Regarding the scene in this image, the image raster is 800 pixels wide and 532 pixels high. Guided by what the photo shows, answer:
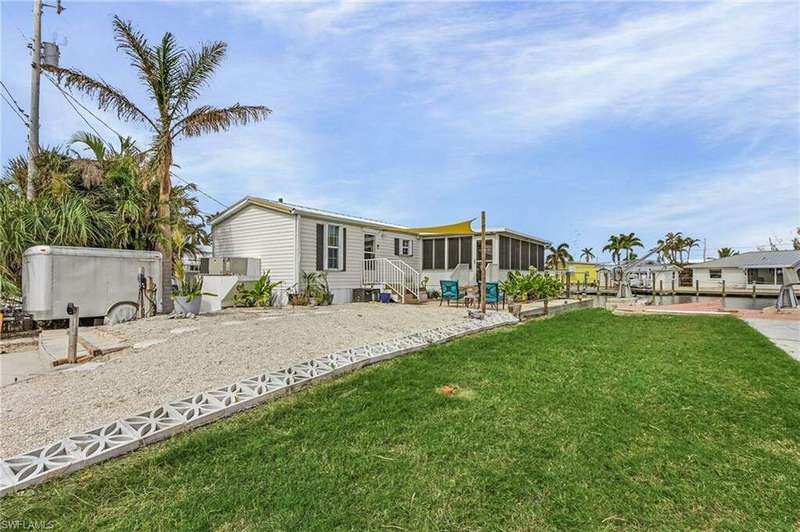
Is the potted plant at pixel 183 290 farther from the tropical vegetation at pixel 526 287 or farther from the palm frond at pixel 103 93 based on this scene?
the tropical vegetation at pixel 526 287

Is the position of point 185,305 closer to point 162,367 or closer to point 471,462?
point 162,367

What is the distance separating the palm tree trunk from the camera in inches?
382

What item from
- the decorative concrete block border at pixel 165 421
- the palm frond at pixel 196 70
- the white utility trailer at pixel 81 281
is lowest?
the decorative concrete block border at pixel 165 421

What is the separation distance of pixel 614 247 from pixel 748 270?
70.1 feet

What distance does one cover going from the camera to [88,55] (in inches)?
448

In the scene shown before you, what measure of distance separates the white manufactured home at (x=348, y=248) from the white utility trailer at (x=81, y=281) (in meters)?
3.91

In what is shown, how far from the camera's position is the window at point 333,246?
13.0m

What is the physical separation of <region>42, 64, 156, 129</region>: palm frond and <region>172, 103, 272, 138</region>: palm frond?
0.82m

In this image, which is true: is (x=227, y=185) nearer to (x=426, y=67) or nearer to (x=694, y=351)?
(x=426, y=67)

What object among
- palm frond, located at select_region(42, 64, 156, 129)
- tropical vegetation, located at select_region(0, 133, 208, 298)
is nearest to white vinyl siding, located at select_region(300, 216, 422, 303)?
tropical vegetation, located at select_region(0, 133, 208, 298)

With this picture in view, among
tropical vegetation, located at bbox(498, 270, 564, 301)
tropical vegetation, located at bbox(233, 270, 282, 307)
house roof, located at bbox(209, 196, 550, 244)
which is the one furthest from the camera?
tropical vegetation, located at bbox(498, 270, 564, 301)

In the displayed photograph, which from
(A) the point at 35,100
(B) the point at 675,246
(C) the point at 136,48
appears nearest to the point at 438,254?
(C) the point at 136,48

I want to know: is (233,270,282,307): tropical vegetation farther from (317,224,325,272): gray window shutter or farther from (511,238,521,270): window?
(511,238,521,270): window

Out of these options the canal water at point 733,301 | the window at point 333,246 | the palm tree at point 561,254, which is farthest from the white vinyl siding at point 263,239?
the palm tree at point 561,254
